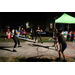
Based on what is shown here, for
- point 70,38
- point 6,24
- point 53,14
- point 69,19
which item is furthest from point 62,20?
point 6,24

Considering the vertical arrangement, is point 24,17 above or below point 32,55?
above

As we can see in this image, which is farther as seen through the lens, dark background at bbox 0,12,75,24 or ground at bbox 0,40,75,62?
dark background at bbox 0,12,75,24

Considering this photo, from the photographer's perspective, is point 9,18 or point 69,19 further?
point 9,18

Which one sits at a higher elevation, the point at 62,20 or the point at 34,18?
the point at 34,18

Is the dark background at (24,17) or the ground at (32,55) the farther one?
the dark background at (24,17)

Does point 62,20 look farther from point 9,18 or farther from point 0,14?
point 9,18

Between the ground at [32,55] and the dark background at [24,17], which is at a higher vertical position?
the dark background at [24,17]

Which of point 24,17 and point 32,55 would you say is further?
point 24,17

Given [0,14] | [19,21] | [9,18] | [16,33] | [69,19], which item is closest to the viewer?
[16,33]

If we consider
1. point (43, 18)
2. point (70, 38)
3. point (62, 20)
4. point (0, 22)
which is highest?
point (43, 18)

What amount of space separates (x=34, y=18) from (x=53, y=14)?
822 cm

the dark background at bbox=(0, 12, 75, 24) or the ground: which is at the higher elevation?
the dark background at bbox=(0, 12, 75, 24)

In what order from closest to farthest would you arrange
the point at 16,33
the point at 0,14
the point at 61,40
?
1. the point at 61,40
2. the point at 16,33
3. the point at 0,14

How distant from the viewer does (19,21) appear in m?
34.2
